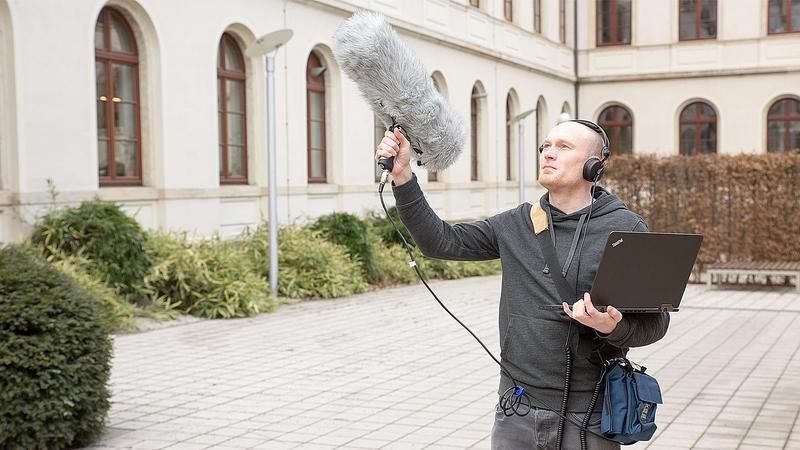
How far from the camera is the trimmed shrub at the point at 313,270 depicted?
47.1 ft

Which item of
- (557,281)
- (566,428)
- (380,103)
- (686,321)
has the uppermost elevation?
(380,103)

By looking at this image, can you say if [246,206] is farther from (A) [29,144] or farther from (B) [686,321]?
(B) [686,321]

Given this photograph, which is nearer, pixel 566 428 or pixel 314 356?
pixel 566 428

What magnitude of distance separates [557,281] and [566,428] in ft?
1.53

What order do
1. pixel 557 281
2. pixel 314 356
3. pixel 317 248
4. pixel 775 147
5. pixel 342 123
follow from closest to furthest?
pixel 557 281, pixel 314 356, pixel 317 248, pixel 342 123, pixel 775 147

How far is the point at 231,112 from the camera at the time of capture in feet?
54.1

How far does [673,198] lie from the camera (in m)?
17.4

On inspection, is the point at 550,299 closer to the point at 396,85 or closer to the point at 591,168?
the point at 591,168

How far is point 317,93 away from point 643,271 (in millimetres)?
16235

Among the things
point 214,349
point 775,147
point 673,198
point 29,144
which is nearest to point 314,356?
point 214,349

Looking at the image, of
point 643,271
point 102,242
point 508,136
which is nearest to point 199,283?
point 102,242

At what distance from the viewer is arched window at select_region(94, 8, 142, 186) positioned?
13.7 m

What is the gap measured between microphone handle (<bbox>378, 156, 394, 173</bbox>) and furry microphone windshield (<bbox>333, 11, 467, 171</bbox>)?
113 millimetres

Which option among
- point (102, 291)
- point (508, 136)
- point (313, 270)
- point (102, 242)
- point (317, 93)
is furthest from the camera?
point (508, 136)
